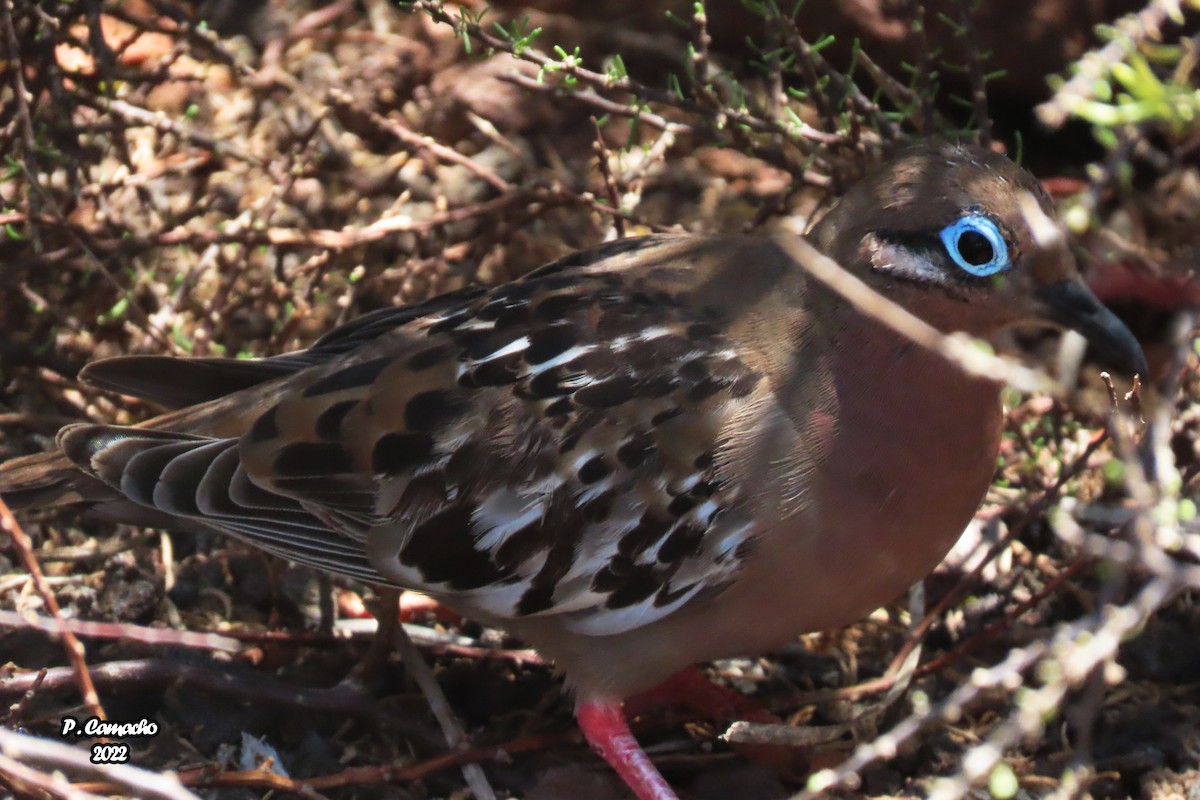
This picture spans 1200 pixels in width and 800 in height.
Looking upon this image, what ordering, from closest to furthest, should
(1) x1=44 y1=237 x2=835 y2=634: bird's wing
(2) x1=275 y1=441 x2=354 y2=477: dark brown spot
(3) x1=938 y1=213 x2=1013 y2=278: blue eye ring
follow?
(3) x1=938 y1=213 x2=1013 y2=278: blue eye ring < (1) x1=44 y1=237 x2=835 y2=634: bird's wing < (2) x1=275 y1=441 x2=354 y2=477: dark brown spot

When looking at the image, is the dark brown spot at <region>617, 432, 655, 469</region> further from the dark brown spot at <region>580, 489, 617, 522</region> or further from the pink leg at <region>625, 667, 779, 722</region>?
the pink leg at <region>625, 667, 779, 722</region>

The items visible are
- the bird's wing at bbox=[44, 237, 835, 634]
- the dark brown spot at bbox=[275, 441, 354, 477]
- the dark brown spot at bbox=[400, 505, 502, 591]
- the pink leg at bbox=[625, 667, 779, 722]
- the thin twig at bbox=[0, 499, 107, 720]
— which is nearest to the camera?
the thin twig at bbox=[0, 499, 107, 720]

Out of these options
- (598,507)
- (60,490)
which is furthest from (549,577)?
(60,490)

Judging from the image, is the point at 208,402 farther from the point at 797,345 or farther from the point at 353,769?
the point at 797,345

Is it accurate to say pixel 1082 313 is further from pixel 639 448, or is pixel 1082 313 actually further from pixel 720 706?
pixel 720 706

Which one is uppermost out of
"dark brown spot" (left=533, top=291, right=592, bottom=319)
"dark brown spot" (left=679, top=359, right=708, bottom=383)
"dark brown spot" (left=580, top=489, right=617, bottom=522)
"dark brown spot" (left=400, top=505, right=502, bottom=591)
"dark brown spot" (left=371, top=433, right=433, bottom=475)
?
"dark brown spot" (left=533, top=291, right=592, bottom=319)

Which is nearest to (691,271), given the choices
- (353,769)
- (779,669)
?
(779,669)

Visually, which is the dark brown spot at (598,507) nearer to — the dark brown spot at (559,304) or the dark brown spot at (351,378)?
the dark brown spot at (559,304)

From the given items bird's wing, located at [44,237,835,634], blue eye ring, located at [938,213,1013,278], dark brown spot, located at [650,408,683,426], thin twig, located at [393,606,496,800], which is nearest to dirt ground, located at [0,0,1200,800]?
thin twig, located at [393,606,496,800]

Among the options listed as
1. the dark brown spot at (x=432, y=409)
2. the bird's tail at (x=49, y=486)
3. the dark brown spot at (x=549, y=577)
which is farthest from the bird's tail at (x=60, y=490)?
the dark brown spot at (x=549, y=577)
